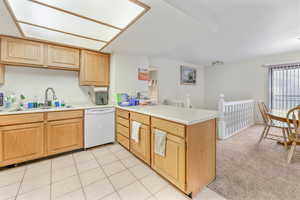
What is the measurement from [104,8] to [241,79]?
5125 millimetres

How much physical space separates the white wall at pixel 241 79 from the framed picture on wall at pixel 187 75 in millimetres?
901

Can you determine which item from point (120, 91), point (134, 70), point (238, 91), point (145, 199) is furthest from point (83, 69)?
point (238, 91)

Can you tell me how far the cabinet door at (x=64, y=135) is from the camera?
2.26 m

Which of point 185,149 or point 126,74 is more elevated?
point 126,74

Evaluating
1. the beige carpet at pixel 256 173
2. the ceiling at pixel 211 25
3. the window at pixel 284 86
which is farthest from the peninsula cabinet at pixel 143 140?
the window at pixel 284 86

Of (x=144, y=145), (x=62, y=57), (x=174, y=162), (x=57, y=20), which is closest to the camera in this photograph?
(x=174, y=162)

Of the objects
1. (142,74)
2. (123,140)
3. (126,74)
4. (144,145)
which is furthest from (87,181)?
(142,74)

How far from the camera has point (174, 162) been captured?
152 cm

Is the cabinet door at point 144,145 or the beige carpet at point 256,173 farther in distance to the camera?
the cabinet door at point 144,145

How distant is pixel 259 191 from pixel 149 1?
251 cm

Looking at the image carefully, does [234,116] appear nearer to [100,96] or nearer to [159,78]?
[159,78]

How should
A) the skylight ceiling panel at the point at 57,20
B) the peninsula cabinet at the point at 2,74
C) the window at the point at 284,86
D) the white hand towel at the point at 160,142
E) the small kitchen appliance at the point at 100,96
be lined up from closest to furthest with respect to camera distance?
the skylight ceiling panel at the point at 57,20 → the white hand towel at the point at 160,142 → the peninsula cabinet at the point at 2,74 → the small kitchen appliance at the point at 100,96 → the window at the point at 284,86

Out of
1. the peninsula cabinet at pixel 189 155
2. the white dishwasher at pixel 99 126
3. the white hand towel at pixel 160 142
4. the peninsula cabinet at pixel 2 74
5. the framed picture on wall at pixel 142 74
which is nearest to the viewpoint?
the peninsula cabinet at pixel 189 155

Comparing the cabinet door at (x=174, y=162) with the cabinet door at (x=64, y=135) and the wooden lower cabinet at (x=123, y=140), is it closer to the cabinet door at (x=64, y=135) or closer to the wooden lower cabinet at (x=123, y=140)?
the wooden lower cabinet at (x=123, y=140)
